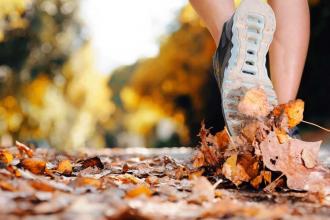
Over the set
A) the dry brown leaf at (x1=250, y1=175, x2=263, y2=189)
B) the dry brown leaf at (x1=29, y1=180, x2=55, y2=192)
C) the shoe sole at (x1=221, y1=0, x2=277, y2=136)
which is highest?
the shoe sole at (x1=221, y1=0, x2=277, y2=136)

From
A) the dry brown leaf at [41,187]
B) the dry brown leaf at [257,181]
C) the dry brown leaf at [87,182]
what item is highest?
the dry brown leaf at [41,187]

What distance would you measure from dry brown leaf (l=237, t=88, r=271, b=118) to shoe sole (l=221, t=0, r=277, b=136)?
5cm

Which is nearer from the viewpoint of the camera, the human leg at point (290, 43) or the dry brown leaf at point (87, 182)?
the dry brown leaf at point (87, 182)

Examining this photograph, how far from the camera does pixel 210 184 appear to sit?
4.25 feet

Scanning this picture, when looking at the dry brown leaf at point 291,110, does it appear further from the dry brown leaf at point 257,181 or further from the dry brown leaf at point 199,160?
the dry brown leaf at point 199,160

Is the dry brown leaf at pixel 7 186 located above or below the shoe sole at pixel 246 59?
below

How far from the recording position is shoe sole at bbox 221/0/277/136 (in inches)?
69.1

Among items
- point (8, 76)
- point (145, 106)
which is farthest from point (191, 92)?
point (8, 76)

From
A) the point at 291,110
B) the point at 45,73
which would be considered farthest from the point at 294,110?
the point at 45,73

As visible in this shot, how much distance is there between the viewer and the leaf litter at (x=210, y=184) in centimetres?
101

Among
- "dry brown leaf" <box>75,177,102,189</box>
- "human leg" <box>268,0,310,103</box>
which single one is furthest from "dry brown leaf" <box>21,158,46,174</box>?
"human leg" <box>268,0,310,103</box>

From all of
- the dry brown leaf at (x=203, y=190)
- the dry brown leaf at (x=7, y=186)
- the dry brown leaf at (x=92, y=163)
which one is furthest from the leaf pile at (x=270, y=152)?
the dry brown leaf at (x=7, y=186)

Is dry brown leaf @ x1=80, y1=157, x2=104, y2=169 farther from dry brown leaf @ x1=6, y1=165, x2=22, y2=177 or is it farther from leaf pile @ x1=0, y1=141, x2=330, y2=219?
dry brown leaf @ x1=6, y1=165, x2=22, y2=177

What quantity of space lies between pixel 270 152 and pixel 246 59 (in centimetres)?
39
